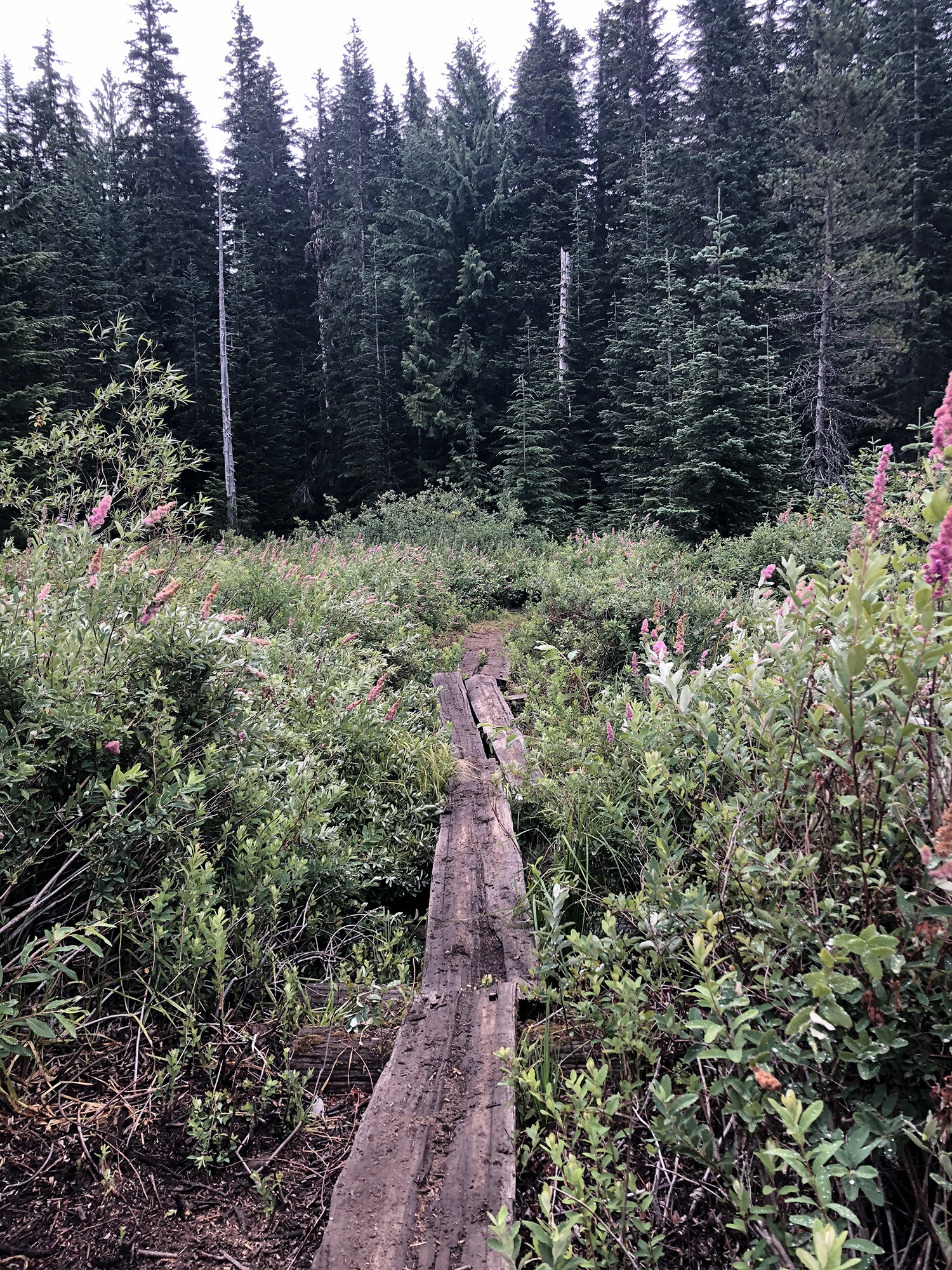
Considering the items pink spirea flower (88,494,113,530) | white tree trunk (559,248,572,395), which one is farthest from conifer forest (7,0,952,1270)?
white tree trunk (559,248,572,395)

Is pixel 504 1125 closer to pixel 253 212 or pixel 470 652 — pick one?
pixel 470 652

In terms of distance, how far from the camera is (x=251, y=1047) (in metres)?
2.08

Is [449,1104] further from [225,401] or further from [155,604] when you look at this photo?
[225,401]

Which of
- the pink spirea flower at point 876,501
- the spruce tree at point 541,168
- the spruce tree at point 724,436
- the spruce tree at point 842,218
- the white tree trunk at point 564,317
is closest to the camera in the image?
the pink spirea flower at point 876,501

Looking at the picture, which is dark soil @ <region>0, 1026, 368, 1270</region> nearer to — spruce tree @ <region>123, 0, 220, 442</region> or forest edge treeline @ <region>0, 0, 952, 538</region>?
forest edge treeline @ <region>0, 0, 952, 538</region>

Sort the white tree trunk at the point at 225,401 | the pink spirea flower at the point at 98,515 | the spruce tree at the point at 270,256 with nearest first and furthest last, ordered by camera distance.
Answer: the pink spirea flower at the point at 98,515
the white tree trunk at the point at 225,401
the spruce tree at the point at 270,256

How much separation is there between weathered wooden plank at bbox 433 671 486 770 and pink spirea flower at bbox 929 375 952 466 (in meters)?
3.53

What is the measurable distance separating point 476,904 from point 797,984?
5.58 ft

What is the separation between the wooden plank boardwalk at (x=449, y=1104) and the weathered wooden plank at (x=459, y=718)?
52.4 inches

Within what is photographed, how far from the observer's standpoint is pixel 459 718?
552 centimetres

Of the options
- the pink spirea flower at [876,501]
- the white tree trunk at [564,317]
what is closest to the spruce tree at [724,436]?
the white tree trunk at [564,317]

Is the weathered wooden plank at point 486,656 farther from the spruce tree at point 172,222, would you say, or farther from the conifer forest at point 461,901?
the spruce tree at point 172,222

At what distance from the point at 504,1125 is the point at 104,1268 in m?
0.96

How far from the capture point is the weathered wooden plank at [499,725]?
405 cm
